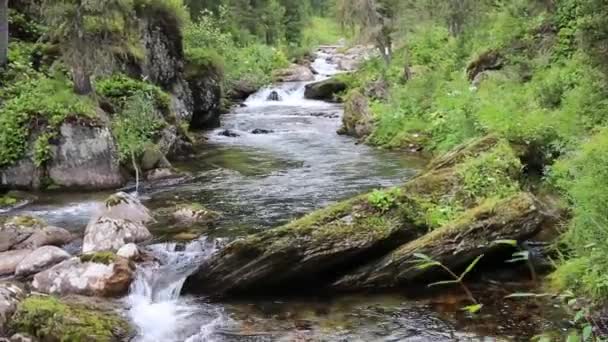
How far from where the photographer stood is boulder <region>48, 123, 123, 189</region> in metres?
15.0

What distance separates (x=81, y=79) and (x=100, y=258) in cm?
855

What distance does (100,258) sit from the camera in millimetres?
9320

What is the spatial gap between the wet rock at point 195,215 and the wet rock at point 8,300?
3.77 meters

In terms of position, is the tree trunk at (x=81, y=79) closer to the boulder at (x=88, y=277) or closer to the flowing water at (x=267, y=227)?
the flowing water at (x=267, y=227)

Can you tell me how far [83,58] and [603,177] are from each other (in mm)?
12929

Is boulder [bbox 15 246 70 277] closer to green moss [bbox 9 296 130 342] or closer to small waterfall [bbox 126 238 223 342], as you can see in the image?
small waterfall [bbox 126 238 223 342]

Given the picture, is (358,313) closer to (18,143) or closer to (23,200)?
(23,200)

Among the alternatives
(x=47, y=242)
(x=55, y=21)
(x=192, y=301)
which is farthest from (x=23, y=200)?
(x=192, y=301)

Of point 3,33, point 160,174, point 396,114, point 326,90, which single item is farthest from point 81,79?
point 326,90

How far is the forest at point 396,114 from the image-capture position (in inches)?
352

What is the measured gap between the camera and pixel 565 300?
777 cm

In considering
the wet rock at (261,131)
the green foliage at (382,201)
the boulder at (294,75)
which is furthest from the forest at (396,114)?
the boulder at (294,75)

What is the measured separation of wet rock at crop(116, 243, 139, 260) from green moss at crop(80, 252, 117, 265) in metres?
0.37

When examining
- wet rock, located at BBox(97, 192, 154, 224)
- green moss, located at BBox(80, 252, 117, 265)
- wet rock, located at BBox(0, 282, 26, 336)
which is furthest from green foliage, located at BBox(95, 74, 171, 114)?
wet rock, located at BBox(0, 282, 26, 336)
